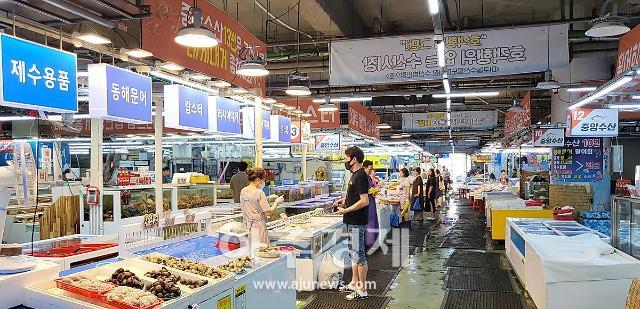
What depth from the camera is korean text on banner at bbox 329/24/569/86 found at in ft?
26.7

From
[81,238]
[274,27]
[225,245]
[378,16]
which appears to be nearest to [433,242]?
[378,16]

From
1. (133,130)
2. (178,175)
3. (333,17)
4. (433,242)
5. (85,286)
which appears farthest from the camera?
(133,130)

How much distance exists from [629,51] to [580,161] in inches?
307

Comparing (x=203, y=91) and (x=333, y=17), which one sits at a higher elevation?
(x=333, y=17)

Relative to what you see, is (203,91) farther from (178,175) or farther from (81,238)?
(178,175)

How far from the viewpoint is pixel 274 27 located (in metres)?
12.1

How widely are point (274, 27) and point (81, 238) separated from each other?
26.3 ft

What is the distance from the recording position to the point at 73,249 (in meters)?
4.82

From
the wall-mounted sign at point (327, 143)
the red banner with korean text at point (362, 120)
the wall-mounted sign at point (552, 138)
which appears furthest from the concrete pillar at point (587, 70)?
the wall-mounted sign at point (327, 143)

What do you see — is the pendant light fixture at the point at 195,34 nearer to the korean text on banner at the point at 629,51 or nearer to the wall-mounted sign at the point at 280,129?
the wall-mounted sign at the point at 280,129

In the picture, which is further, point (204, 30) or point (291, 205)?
point (291, 205)

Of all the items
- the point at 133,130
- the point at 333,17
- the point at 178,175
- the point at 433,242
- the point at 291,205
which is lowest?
the point at 433,242

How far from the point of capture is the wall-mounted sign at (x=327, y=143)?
54.6 feet

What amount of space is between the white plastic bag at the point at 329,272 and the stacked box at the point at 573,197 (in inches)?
295
